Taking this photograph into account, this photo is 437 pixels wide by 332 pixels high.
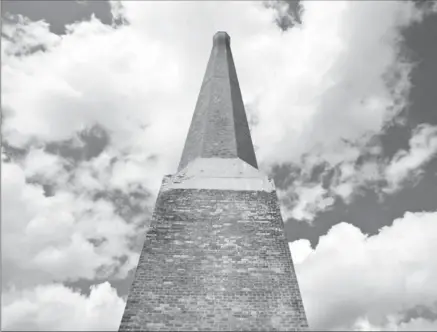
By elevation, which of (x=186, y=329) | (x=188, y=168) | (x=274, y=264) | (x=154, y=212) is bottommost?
(x=186, y=329)

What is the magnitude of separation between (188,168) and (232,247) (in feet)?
9.32

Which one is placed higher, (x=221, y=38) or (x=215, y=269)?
(x=221, y=38)

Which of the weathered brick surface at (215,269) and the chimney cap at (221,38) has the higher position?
the chimney cap at (221,38)

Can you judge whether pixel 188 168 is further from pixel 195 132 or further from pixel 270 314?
pixel 270 314

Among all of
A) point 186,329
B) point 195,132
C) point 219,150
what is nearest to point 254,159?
point 219,150

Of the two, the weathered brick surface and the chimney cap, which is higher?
the chimney cap

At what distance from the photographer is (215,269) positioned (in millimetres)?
8109

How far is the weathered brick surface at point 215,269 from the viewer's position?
727cm

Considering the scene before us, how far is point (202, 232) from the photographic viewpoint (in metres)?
8.87

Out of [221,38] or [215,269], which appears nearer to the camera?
[215,269]

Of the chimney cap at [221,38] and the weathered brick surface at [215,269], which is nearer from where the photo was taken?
the weathered brick surface at [215,269]

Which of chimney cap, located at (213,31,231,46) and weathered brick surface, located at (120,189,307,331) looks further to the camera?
chimney cap, located at (213,31,231,46)

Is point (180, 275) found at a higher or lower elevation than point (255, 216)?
lower

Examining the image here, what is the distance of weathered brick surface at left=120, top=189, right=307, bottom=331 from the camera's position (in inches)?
286
